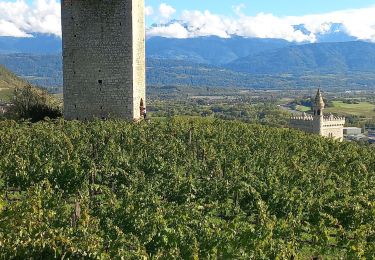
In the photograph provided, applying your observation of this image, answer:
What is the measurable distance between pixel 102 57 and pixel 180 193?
42.9ft

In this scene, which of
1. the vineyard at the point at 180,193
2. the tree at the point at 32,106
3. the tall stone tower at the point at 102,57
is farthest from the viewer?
the tree at the point at 32,106

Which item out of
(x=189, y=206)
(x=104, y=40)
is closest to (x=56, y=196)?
(x=189, y=206)

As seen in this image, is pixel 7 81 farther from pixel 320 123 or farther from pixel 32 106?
pixel 32 106

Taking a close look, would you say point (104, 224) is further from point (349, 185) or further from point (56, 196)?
point (349, 185)

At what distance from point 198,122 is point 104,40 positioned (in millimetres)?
6689

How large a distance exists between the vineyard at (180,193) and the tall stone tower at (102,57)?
2.66 metres

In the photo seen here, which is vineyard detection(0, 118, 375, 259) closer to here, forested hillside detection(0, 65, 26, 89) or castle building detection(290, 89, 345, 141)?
castle building detection(290, 89, 345, 141)

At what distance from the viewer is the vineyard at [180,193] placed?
34.8ft

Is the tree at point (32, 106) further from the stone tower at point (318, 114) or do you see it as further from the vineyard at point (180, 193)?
the stone tower at point (318, 114)

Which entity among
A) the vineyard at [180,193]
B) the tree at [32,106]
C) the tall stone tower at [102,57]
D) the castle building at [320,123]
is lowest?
the castle building at [320,123]

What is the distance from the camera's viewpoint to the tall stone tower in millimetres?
26141

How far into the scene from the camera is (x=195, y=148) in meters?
21.2

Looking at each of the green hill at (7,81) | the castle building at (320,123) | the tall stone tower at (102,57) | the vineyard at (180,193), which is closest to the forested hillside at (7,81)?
the green hill at (7,81)

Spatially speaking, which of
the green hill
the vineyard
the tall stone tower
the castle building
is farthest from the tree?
the green hill
